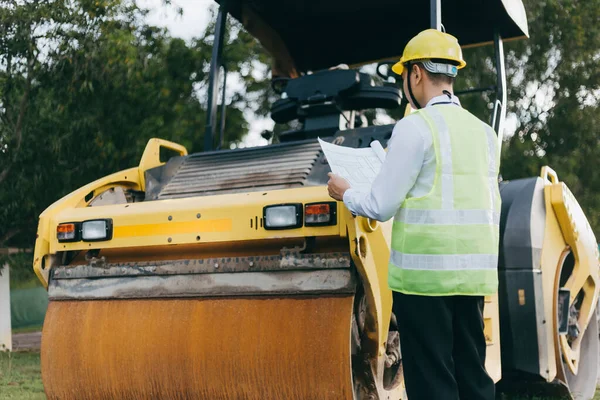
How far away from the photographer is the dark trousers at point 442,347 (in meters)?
2.52

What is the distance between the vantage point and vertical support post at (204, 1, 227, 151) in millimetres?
5086

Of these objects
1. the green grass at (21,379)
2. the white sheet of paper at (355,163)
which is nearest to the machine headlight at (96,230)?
the white sheet of paper at (355,163)

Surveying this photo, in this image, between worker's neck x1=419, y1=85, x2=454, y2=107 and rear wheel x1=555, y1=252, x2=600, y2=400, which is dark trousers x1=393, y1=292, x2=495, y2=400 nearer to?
worker's neck x1=419, y1=85, x2=454, y2=107

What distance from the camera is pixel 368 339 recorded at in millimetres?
3346

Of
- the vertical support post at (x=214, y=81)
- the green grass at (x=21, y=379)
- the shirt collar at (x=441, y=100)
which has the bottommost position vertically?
the green grass at (x=21, y=379)

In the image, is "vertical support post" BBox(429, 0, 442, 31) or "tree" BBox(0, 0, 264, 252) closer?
"vertical support post" BBox(429, 0, 442, 31)

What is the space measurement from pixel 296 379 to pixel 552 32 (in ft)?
36.9

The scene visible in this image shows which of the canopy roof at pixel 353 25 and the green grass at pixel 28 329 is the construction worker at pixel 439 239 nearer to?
the canopy roof at pixel 353 25

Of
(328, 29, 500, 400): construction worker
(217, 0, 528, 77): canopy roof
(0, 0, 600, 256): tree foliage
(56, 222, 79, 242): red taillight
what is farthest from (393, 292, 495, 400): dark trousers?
(0, 0, 600, 256): tree foliage

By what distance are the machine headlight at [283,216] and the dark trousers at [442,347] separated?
0.78 metres

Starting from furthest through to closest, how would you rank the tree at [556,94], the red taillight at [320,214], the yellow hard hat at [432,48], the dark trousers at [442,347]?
1. the tree at [556,94]
2. the red taillight at [320,214]
3. the yellow hard hat at [432,48]
4. the dark trousers at [442,347]

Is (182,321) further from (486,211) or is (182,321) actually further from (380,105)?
(380,105)

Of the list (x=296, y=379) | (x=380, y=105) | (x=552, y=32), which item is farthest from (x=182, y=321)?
(x=552, y=32)

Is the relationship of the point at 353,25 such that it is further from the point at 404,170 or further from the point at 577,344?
the point at 404,170
